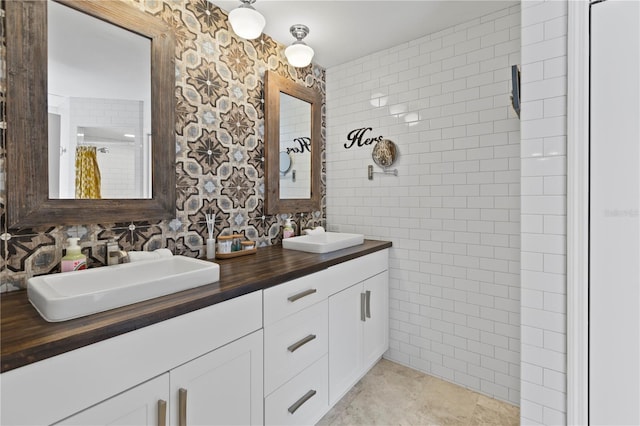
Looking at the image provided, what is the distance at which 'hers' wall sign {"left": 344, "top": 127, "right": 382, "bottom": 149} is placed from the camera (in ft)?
8.49

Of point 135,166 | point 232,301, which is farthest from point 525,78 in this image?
point 135,166

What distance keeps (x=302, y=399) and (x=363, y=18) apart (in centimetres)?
236

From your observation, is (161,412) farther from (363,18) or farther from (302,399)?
(363,18)

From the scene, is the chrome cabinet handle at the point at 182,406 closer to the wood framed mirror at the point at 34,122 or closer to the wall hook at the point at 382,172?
the wood framed mirror at the point at 34,122

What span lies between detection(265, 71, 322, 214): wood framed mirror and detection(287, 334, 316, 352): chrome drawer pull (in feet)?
3.16

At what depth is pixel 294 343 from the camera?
1571 mm

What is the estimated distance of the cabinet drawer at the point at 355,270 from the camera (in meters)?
1.85

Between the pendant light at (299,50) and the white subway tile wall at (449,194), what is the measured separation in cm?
64

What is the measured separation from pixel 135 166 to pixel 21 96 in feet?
1.59
